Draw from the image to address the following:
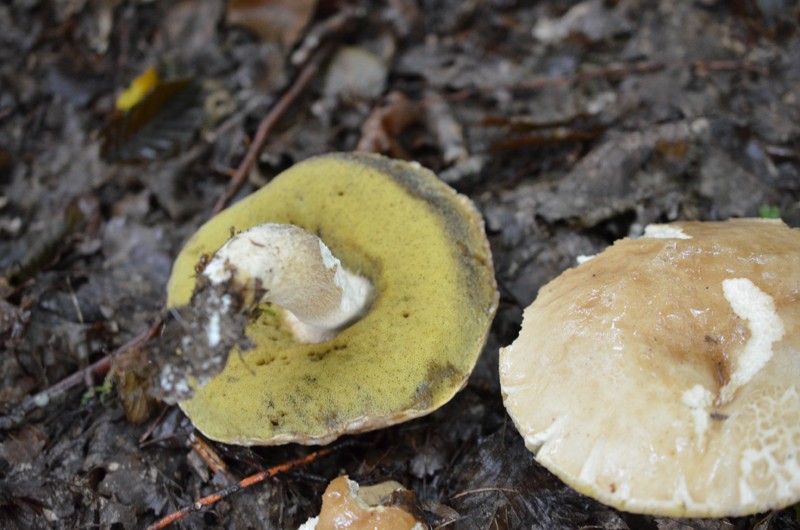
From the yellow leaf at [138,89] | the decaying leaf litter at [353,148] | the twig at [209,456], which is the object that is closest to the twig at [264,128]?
the decaying leaf litter at [353,148]

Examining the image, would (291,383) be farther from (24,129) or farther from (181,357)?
(24,129)

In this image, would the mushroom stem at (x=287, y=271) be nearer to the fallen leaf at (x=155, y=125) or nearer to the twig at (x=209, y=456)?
the twig at (x=209, y=456)

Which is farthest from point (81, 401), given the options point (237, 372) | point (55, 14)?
point (55, 14)

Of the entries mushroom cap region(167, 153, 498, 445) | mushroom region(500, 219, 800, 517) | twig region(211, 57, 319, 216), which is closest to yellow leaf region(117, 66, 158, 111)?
twig region(211, 57, 319, 216)

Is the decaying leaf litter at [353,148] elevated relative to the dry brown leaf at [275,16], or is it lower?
lower

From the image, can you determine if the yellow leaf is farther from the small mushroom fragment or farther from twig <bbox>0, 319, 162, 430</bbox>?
the small mushroom fragment

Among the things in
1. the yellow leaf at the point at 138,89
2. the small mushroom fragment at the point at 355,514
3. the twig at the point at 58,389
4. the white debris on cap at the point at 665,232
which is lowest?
the small mushroom fragment at the point at 355,514

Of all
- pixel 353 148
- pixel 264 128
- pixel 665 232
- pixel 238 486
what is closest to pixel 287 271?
pixel 238 486

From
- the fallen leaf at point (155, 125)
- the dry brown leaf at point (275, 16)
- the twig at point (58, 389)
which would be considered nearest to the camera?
the twig at point (58, 389)
